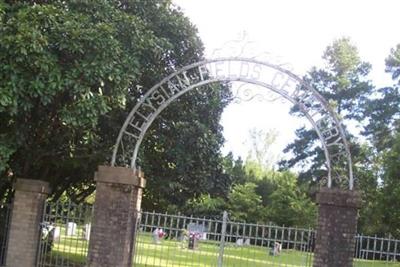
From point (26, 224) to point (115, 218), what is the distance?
185 centimetres

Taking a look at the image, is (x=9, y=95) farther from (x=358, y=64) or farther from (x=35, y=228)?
(x=358, y=64)

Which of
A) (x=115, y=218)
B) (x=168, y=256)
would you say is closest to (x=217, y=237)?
(x=168, y=256)

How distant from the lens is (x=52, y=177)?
14266mm

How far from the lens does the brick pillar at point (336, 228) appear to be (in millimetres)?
9023

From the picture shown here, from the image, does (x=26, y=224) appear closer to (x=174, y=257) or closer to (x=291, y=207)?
(x=174, y=257)

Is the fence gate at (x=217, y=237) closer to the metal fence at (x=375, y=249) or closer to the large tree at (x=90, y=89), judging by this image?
the metal fence at (x=375, y=249)

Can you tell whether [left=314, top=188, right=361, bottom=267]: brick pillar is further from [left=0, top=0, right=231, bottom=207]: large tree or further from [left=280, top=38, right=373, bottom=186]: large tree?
[left=280, top=38, right=373, bottom=186]: large tree

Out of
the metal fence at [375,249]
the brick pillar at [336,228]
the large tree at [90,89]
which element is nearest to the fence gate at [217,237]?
the brick pillar at [336,228]

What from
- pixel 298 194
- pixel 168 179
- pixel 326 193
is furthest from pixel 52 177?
pixel 298 194

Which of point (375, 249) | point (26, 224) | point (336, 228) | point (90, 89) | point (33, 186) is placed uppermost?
point (90, 89)

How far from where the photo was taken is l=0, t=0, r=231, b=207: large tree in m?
8.95

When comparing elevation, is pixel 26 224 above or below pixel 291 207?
below

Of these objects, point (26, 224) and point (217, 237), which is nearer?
point (26, 224)

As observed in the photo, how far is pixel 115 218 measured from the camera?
9.72 meters
